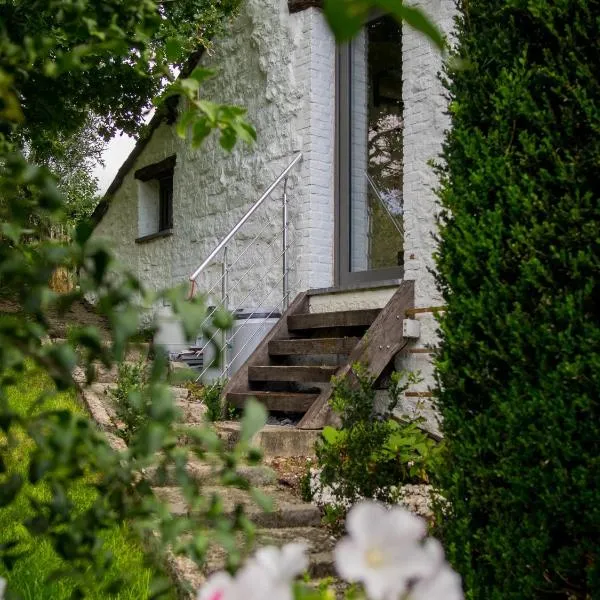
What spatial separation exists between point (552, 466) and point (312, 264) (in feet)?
14.1

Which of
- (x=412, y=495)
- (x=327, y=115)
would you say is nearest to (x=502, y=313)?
(x=412, y=495)

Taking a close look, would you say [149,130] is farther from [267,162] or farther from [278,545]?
[278,545]

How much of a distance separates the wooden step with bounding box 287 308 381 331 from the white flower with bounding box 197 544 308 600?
17.0ft

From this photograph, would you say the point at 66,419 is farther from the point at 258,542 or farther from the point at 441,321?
the point at 258,542

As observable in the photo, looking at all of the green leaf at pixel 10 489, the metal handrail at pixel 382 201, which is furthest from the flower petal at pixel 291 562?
the metal handrail at pixel 382 201

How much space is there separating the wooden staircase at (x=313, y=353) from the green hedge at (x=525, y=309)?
239 cm

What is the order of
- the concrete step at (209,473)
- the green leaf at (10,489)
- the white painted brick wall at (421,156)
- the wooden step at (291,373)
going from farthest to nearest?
the wooden step at (291,373) < the white painted brick wall at (421,156) < the concrete step at (209,473) < the green leaf at (10,489)

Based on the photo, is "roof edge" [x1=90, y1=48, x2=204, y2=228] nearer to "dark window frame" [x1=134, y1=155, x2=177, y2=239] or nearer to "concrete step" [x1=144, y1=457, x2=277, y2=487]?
"dark window frame" [x1=134, y1=155, x2=177, y2=239]

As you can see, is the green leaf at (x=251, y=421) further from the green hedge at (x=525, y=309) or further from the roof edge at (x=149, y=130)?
the roof edge at (x=149, y=130)

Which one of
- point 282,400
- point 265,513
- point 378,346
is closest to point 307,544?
point 265,513

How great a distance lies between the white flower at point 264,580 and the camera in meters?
0.59

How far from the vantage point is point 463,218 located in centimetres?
279

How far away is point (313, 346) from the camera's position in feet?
19.5

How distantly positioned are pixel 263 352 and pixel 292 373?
51 cm
